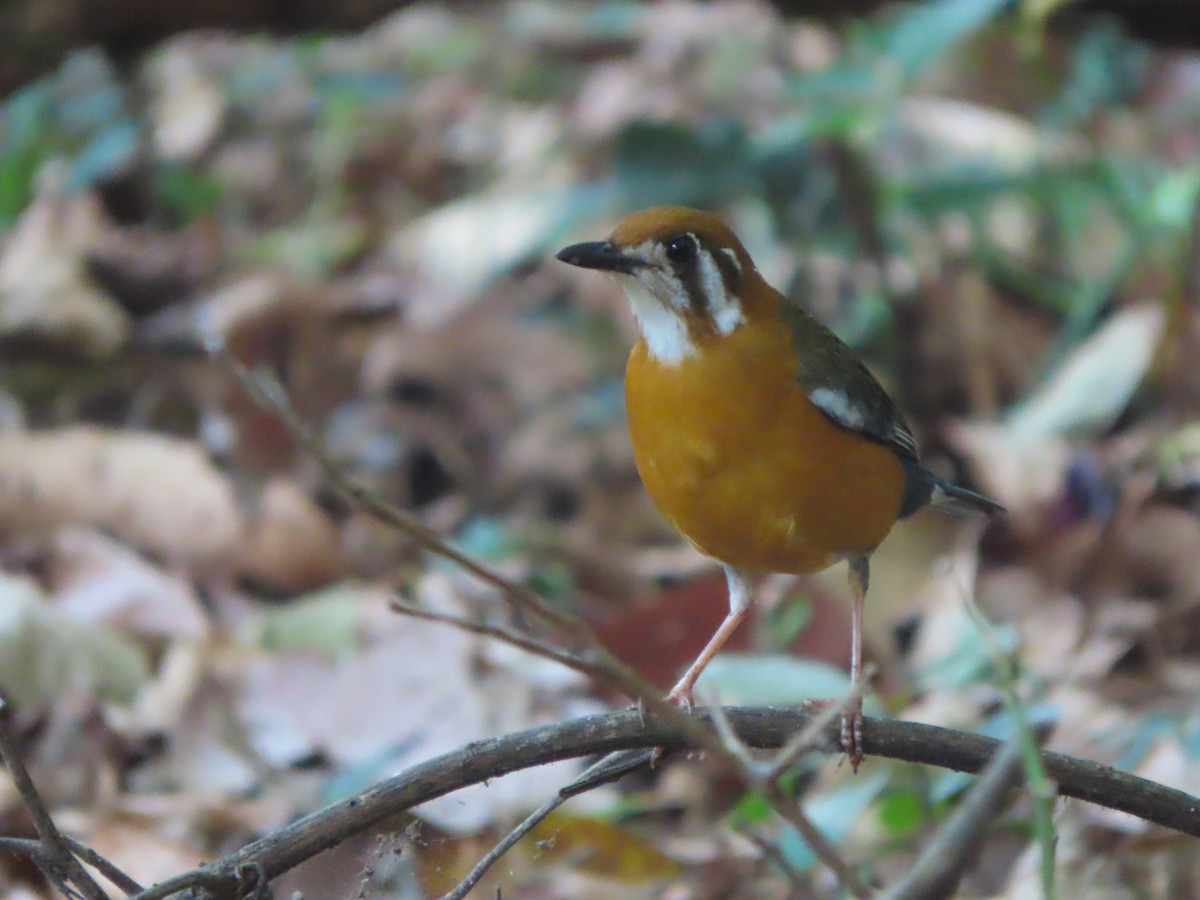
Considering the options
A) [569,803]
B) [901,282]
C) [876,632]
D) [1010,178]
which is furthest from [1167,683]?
[901,282]

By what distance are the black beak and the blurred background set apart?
1.25 meters

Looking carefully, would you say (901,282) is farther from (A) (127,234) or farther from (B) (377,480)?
(A) (127,234)

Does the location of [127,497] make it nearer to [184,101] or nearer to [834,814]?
[834,814]

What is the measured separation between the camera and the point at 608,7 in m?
13.2

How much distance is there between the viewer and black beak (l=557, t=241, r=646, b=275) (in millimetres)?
4004

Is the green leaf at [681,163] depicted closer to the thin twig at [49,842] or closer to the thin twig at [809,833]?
the thin twig at [49,842]

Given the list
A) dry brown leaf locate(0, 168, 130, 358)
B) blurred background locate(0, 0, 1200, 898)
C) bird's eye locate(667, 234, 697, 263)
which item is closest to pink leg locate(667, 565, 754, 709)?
blurred background locate(0, 0, 1200, 898)

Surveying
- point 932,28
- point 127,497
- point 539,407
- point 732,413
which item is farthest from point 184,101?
point 732,413

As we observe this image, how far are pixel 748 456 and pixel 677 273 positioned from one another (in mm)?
566

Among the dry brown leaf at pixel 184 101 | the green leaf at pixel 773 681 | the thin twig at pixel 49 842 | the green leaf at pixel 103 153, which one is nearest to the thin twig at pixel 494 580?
the thin twig at pixel 49 842

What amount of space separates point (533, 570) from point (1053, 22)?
4.08 m

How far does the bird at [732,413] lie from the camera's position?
4.12 meters

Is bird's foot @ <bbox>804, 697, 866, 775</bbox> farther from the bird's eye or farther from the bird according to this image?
the bird's eye

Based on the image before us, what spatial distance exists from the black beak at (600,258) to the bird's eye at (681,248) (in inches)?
3.9
